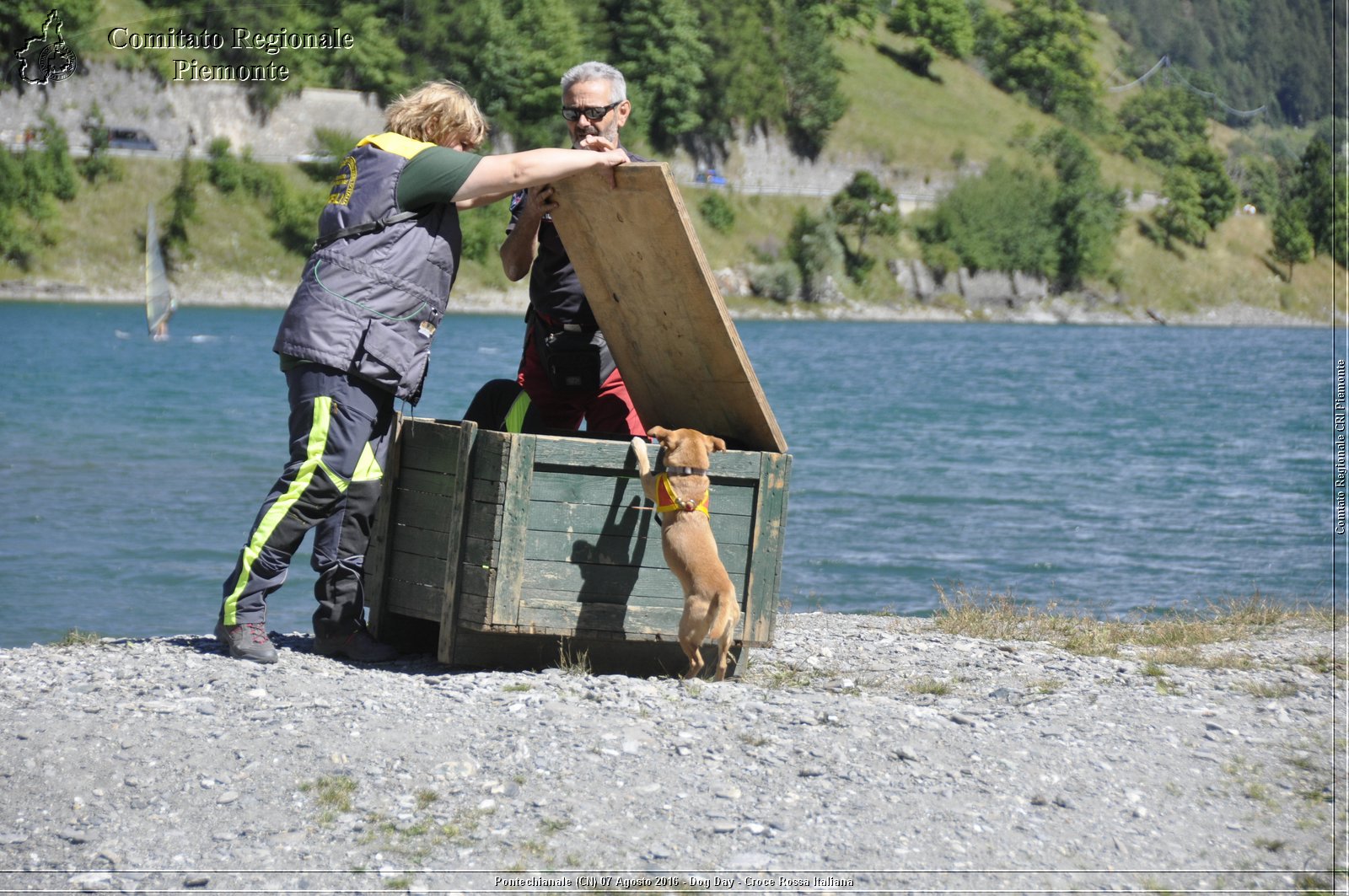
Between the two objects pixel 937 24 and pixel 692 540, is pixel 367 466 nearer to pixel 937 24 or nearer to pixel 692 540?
pixel 692 540

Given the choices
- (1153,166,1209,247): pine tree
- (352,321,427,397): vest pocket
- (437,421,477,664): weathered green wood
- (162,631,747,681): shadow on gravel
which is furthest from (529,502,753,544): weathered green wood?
(1153,166,1209,247): pine tree

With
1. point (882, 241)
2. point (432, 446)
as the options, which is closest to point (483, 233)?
point (882, 241)

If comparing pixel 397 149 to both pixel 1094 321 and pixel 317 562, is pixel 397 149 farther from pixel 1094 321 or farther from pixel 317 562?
pixel 1094 321

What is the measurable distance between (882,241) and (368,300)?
108789 millimetres

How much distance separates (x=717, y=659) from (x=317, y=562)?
6.82 ft

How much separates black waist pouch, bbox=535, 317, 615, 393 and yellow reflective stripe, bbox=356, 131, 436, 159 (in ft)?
4.64

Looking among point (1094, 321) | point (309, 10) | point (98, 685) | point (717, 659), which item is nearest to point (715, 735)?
point (717, 659)

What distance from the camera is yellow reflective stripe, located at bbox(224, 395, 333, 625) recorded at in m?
6.39

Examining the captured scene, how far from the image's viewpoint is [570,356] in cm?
763

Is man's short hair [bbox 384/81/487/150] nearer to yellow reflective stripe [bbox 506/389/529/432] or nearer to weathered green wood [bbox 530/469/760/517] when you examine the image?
yellow reflective stripe [bbox 506/389/529/432]

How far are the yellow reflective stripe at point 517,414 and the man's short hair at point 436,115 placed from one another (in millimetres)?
1576

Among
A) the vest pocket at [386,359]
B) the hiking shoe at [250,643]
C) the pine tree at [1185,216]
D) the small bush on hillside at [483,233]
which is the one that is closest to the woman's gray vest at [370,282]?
the vest pocket at [386,359]

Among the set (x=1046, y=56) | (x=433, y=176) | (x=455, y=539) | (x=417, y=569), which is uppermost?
(x=1046, y=56)

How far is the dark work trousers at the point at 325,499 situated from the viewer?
21.0 feet
